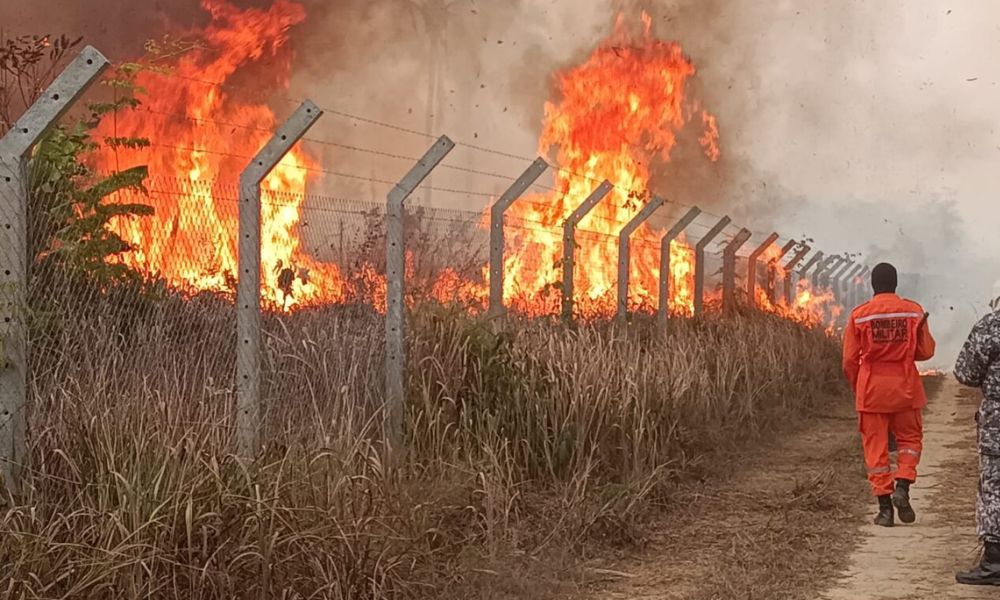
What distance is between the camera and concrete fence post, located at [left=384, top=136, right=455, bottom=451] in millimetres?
7961

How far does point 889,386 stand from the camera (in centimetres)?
841

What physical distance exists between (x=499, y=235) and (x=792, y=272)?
58.9 ft

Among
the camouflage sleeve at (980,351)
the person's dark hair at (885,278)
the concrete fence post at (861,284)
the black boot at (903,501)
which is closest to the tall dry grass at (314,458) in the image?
the black boot at (903,501)

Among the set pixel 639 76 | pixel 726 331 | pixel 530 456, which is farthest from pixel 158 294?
pixel 639 76

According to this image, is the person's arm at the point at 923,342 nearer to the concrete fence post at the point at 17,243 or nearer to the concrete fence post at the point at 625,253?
the concrete fence post at the point at 17,243

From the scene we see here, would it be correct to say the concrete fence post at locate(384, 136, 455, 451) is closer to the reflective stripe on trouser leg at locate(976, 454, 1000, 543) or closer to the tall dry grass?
the tall dry grass

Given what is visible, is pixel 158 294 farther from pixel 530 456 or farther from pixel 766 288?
pixel 766 288

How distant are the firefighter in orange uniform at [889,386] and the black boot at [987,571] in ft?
5.39

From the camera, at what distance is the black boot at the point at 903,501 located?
28.0ft

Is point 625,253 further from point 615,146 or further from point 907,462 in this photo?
point 615,146

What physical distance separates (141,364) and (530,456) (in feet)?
9.86

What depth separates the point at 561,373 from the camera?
29.9 ft

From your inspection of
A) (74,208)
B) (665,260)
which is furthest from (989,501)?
(665,260)

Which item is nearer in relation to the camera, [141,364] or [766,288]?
[141,364]
